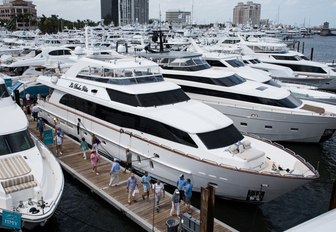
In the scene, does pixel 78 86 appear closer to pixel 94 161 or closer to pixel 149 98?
pixel 149 98

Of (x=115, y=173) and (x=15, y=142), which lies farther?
(x=115, y=173)

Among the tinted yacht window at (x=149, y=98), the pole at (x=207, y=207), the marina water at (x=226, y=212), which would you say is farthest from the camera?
the tinted yacht window at (x=149, y=98)

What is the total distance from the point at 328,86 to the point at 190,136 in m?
25.7

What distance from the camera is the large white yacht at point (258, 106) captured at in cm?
1864

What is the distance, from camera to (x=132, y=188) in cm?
1195

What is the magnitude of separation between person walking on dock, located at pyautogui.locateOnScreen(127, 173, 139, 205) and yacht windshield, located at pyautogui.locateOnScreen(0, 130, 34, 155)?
3684 mm

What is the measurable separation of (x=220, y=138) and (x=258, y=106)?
6816 mm

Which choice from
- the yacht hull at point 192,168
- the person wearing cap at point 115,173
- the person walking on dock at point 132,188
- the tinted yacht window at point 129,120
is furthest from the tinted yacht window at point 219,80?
the person walking on dock at point 132,188

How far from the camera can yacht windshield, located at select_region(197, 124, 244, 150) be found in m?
12.9

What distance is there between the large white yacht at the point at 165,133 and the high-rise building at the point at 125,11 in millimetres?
138436

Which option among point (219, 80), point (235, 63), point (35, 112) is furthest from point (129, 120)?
point (235, 63)

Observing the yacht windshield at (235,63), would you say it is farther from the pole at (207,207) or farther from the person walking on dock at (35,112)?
the pole at (207,207)

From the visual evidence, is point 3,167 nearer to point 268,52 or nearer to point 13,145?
point 13,145

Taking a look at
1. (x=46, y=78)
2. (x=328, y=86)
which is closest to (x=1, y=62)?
(x=46, y=78)
